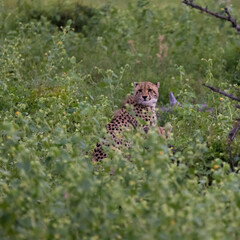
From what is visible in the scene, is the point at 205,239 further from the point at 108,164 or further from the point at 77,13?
the point at 77,13

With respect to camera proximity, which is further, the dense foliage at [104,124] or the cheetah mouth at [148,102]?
the cheetah mouth at [148,102]

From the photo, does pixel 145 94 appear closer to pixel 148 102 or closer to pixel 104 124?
pixel 148 102

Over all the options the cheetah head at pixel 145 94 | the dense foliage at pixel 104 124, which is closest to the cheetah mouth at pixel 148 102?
the cheetah head at pixel 145 94

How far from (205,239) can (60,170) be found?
131 centimetres

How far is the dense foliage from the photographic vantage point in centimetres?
381

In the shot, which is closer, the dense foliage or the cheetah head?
the dense foliage

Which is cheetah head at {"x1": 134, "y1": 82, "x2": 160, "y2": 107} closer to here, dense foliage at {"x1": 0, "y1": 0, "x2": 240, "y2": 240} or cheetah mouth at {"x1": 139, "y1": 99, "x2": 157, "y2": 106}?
cheetah mouth at {"x1": 139, "y1": 99, "x2": 157, "y2": 106}

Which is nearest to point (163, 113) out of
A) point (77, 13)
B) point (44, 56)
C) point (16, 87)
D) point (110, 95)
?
point (110, 95)

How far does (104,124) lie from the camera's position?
621 centimetres

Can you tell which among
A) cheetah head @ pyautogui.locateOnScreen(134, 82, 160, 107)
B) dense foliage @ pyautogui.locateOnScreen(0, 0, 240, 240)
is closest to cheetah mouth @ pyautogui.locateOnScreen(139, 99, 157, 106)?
cheetah head @ pyautogui.locateOnScreen(134, 82, 160, 107)

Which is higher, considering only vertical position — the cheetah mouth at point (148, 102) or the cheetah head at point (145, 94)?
the cheetah head at point (145, 94)

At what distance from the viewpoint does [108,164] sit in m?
4.62

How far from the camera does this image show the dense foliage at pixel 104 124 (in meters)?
3.81

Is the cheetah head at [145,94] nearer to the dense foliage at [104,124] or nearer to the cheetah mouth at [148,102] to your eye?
the cheetah mouth at [148,102]
